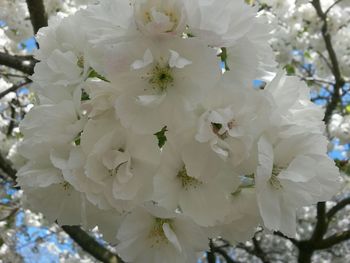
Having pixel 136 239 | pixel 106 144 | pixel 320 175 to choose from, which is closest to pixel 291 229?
pixel 320 175

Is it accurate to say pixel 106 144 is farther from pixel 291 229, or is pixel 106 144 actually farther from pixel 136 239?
pixel 291 229

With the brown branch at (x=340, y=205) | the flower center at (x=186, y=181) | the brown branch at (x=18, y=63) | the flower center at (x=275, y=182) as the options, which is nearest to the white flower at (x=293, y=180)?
the flower center at (x=275, y=182)

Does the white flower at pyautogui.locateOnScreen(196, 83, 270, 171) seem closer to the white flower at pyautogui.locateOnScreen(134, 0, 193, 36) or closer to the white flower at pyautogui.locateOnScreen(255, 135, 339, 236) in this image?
the white flower at pyautogui.locateOnScreen(255, 135, 339, 236)

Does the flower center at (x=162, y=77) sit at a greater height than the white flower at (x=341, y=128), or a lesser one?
greater

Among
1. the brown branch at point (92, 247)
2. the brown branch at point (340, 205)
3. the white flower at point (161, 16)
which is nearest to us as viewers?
the white flower at point (161, 16)

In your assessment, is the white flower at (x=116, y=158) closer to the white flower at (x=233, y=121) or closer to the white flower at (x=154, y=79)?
the white flower at (x=154, y=79)

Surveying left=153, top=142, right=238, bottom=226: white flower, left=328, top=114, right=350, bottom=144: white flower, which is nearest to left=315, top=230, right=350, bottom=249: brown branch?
left=328, top=114, right=350, bottom=144: white flower
